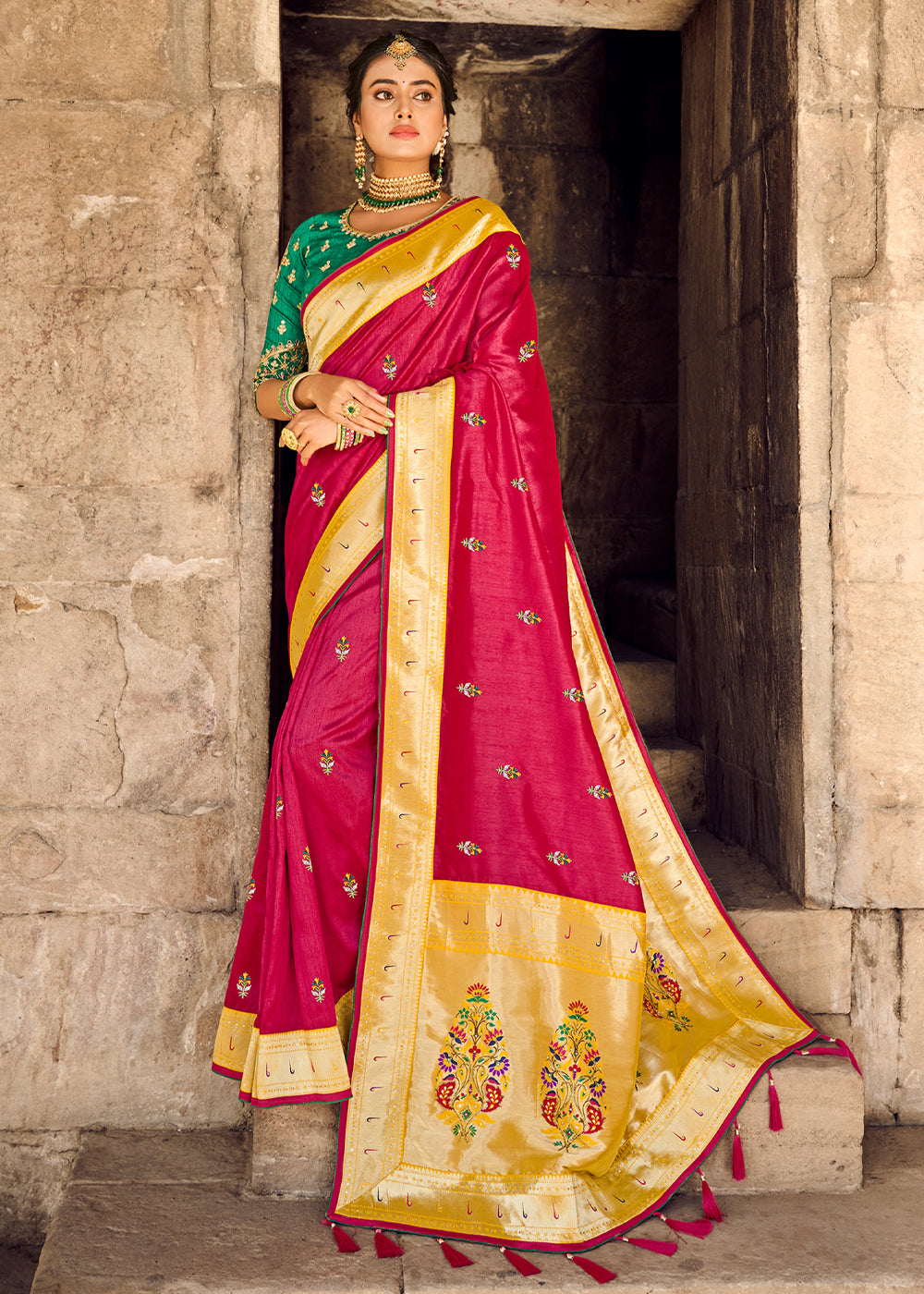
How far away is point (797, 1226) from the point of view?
1.96m

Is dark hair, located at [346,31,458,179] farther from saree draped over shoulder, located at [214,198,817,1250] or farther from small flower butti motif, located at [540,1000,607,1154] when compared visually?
small flower butti motif, located at [540,1000,607,1154]

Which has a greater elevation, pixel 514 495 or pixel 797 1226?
pixel 514 495

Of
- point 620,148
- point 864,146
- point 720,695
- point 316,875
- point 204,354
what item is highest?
point 620,148

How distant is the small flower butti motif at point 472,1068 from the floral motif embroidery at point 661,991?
33 centimetres

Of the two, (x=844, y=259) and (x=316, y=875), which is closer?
(x=316, y=875)

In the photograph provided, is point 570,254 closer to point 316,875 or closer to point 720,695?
point 720,695

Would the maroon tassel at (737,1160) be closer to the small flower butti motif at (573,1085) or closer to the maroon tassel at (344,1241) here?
the small flower butti motif at (573,1085)

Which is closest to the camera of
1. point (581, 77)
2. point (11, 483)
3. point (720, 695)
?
point (11, 483)

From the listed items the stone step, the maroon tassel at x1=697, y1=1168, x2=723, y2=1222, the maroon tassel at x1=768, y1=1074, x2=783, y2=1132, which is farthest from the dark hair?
the maroon tassel at x1=697, y1=1168, x2=723, y2=1222

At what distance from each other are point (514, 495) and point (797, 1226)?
1329 mm

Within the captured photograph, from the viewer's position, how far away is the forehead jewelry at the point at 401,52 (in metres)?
2.14

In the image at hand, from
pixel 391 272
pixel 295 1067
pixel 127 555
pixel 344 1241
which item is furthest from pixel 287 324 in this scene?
pixel 344 1241

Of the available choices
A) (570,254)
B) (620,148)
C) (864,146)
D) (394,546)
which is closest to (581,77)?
(620,148)

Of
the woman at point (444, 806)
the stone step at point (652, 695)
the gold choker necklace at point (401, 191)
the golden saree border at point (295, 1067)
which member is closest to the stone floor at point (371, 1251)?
the woman at point (444, 806)
